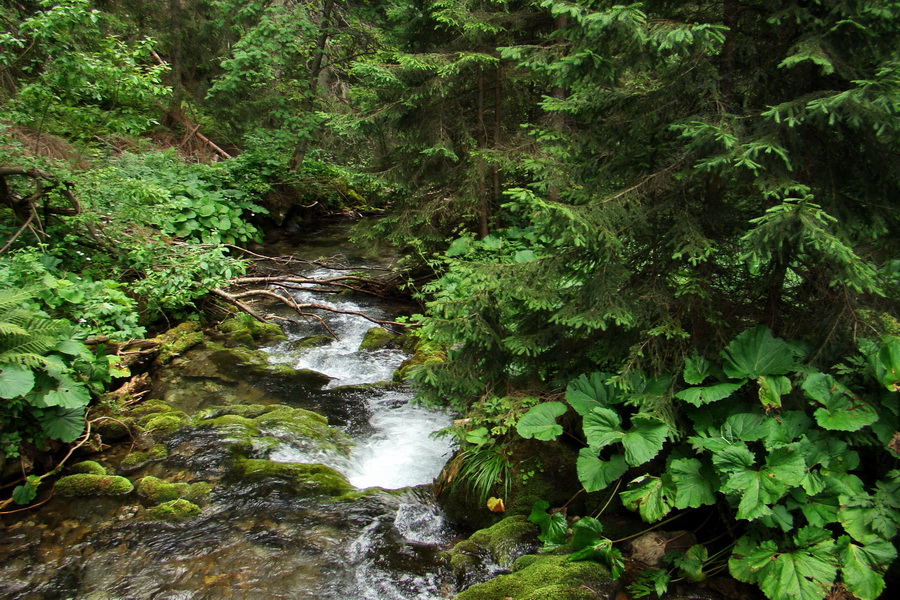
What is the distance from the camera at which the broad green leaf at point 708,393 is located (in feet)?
10.1

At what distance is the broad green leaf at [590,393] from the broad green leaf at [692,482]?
1.89 ft

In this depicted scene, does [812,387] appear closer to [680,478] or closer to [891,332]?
[891,332]

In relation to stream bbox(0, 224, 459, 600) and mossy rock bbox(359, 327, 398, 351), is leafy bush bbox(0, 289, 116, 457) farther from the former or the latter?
mossy rock bbox(359, 327, 398, 351)

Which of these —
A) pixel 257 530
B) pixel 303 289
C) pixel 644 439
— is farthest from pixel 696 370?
pixel 303 289

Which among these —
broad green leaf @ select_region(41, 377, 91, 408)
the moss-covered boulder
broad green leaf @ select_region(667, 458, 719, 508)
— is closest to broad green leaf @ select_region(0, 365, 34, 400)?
broad green leaf @ select_region(41, 377, 91, 408)

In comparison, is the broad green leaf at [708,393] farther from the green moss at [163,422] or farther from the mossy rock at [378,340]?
the mossy rock at [378,340]

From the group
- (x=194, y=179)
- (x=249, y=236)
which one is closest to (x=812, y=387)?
(x=249, y=236)

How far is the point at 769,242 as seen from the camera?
2.90 meters

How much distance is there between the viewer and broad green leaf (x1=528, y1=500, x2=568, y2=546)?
12.1 feet

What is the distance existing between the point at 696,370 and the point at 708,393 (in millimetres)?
217

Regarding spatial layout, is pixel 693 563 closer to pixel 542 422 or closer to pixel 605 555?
pixel 605 555

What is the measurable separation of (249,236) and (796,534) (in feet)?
35.7

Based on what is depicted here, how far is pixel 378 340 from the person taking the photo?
8352 mm

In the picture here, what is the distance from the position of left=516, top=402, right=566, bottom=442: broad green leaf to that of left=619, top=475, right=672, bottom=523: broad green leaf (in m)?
0.60
